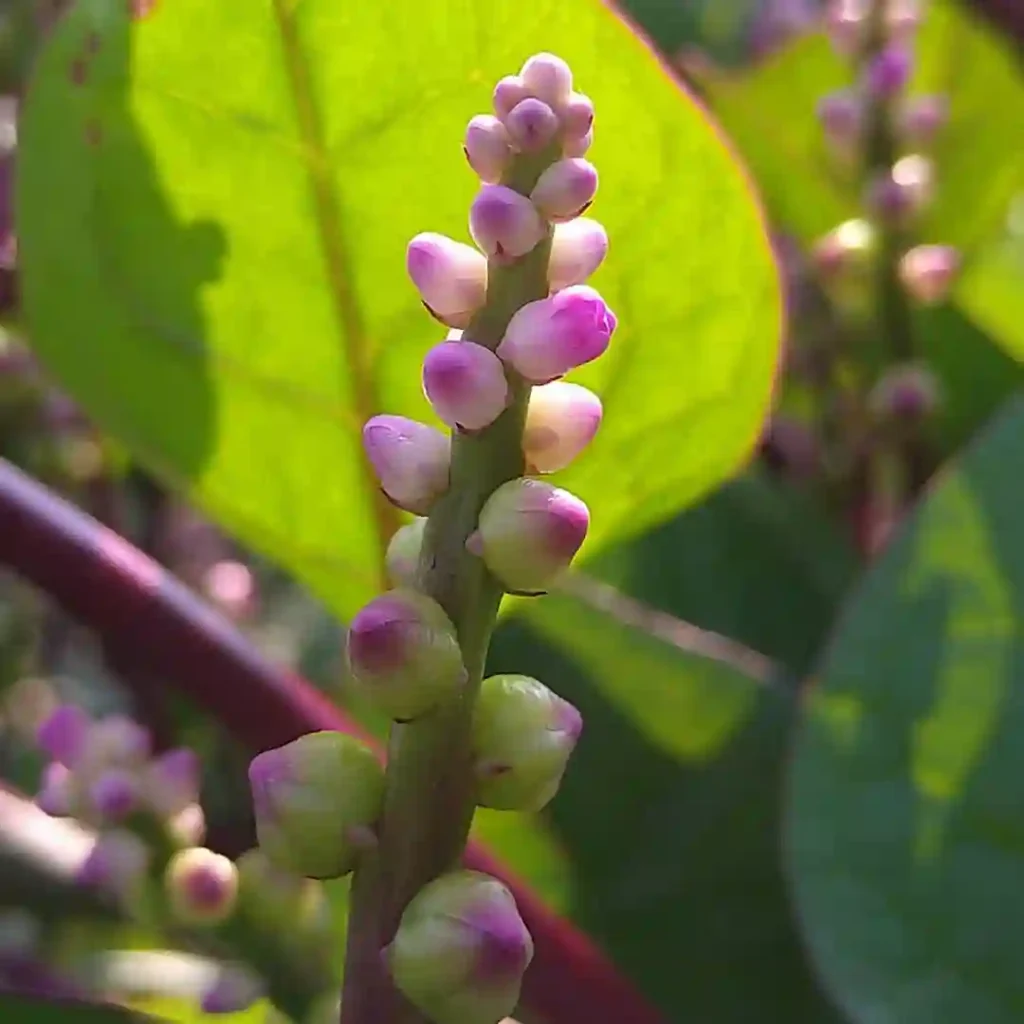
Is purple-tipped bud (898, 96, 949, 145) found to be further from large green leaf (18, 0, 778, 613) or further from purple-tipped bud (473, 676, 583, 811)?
purple-tipped bud (473, 676, 583, 811)

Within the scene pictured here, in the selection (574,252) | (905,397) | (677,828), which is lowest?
(677,828)

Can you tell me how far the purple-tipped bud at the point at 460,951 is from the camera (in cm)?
18

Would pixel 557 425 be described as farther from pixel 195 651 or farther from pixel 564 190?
pixel 195 651

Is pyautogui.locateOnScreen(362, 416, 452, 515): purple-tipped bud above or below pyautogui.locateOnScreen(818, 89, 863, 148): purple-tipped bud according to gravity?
above

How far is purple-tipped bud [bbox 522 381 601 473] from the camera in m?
0.19

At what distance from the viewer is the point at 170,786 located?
30 cm

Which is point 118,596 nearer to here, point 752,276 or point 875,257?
point 752,276

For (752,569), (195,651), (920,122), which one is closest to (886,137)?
(920,122)

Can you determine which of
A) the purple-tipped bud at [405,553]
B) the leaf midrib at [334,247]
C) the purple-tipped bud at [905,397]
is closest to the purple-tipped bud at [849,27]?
the purple-tipped bud at [905,397]

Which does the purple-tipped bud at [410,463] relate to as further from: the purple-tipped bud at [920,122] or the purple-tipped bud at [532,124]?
the purple-tipped bud at [920,122]

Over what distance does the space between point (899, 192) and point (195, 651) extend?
0.84ft

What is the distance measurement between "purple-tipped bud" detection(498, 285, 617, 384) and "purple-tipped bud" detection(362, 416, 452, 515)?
0.02 metres

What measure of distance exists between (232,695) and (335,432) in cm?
7

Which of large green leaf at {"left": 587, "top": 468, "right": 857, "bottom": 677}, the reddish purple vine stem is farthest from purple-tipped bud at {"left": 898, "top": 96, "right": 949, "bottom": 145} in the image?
the reddish purple vine stem
